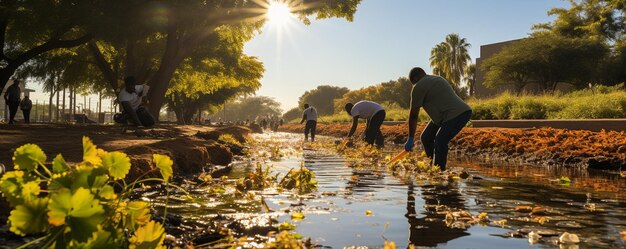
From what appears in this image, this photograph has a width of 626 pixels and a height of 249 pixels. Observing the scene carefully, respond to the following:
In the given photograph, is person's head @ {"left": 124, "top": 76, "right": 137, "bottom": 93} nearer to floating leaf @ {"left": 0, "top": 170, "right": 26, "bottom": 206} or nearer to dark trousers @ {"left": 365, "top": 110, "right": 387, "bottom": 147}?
dark trousers @ {"left": 365, "top": 110, "right": 387, "bottom": 147}

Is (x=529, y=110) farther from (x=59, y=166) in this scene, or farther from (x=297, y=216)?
(x=59, y=166)

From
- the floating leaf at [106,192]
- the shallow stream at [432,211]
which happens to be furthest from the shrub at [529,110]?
the floating leaf at [106,192]

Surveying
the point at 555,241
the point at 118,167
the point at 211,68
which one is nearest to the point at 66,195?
the point at 118,167

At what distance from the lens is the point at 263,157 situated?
37.2 feet

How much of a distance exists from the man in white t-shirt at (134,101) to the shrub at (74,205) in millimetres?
10746

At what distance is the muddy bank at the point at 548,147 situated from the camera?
30.1 ft

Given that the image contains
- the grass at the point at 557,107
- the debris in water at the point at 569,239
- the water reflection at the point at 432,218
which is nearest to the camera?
the debris in water at the point at 569,239

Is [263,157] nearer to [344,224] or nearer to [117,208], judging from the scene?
[344,224]

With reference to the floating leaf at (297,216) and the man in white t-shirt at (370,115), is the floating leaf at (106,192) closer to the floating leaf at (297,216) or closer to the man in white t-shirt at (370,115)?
the floating leaf at (297,216)

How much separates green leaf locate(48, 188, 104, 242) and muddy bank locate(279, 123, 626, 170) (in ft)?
30.8

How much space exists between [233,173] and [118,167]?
19.2ft

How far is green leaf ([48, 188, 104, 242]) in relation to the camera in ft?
4.18

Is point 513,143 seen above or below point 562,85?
below

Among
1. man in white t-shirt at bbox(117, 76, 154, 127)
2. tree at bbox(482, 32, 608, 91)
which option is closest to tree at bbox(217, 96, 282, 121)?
tree at bbox(482, 32, 608, 91)
